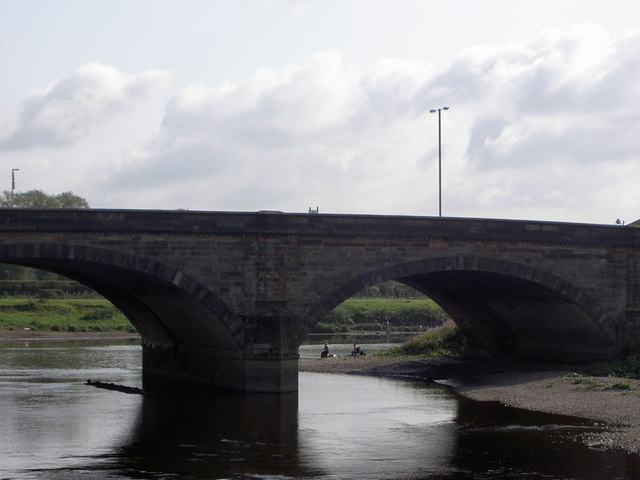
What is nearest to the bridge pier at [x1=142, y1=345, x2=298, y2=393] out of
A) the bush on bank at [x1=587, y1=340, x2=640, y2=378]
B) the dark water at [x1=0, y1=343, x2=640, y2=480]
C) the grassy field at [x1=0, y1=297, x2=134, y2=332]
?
the dark water at [x1=0, y1=343, x2=640, y2=480]

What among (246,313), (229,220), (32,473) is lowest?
(32,473)

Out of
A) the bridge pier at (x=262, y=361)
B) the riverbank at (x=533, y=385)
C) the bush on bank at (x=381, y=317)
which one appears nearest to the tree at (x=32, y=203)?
the bush on bank at (x=381, y=317)

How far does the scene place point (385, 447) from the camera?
103 ft

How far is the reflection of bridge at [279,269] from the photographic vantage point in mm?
41469

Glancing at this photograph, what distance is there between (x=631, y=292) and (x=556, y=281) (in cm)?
508

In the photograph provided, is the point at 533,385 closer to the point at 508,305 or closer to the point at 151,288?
the point at 508,305

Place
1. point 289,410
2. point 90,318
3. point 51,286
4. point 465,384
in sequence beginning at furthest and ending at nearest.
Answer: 1. point 51,286
2. point 90,318
3. point 465,384
4. point 289,410

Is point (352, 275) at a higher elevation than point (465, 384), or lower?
higher

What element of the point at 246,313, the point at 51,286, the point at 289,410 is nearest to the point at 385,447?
the point at 289,410

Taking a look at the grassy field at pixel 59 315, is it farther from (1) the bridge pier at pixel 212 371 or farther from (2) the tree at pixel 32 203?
(1) the bridge pier at pixel 212 371

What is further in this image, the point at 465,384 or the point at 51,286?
the point at 51,286

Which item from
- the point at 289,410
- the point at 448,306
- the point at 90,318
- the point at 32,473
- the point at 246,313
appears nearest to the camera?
the point at 32,473

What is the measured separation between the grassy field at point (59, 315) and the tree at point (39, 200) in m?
24.0

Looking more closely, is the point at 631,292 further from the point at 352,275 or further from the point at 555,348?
the point at 352,275
